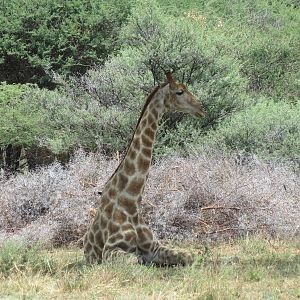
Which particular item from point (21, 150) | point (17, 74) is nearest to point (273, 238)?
point (21, 150)

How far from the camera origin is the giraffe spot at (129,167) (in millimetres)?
8180

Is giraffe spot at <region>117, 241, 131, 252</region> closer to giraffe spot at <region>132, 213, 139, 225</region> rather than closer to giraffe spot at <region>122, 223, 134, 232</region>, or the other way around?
giraffe spot at <region>122, 223, 134, 232</region>

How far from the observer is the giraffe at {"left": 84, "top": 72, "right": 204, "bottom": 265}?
7969 millimetres

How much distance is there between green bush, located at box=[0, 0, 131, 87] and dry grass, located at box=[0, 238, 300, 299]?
1403 centimetres

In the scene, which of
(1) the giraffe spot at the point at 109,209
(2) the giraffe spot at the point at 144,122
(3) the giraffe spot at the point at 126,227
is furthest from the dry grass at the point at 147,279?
(2) the giraffe spot at the point at 144,122

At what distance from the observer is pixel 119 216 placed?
800cm

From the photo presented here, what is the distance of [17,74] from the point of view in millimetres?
23688

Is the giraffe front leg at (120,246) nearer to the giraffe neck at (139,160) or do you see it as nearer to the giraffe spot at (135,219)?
the giraffe spot at (135,219)

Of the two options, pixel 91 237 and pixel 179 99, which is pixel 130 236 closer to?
pixel 91 237

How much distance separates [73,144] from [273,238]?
6.87 metres

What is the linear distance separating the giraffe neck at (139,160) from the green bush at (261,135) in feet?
22.1

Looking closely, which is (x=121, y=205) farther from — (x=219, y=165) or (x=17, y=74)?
(x=17, y=74)

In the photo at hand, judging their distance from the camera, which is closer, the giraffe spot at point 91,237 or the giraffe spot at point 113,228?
the giraffe spot at point 113,228

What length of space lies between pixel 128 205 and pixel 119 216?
0.54ft
